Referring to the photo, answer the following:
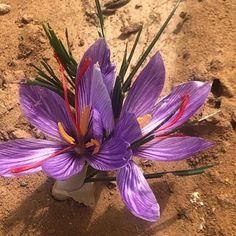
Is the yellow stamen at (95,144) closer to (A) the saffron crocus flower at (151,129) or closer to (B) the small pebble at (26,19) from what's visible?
(A) the saffron crocus flower at (151,129)

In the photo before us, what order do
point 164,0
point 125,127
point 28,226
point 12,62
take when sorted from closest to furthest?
point 125,127
point 28,226
point 12,62
point 164,0

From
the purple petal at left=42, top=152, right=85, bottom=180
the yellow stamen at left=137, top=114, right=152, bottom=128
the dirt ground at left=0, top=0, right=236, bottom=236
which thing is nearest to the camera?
the purple petal at left=42, top=152, right=85, bottom=180

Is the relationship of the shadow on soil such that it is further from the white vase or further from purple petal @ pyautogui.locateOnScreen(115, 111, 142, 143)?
purple petal @ pyautogui.locateOnScreen(115, 111, 142, 143)

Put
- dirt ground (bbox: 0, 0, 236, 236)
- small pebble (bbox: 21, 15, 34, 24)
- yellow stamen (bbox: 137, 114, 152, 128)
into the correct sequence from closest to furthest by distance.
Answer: yellow stamen (bbox: 137, 114, 152, 128)
dirt ground (bbox: 0, 0, 236, 236)
small pebble (bbox: 21, 15, 34, 24)

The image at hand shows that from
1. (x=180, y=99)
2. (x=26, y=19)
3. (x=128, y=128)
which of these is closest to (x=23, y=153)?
(x=128, y=128)

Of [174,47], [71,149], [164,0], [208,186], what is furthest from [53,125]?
[164,0]

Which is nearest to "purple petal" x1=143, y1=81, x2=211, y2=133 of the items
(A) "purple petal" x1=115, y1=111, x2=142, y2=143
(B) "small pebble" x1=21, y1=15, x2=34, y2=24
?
(A) "purple petal" x1=115, y1=111, x2=142, y2=143

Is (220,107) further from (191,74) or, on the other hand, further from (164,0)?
(164,0)

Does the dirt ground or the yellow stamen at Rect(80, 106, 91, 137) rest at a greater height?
the yellow stamen at Rect(80, 106, 91, 137)

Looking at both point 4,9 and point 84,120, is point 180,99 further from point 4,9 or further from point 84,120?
point 4,9
